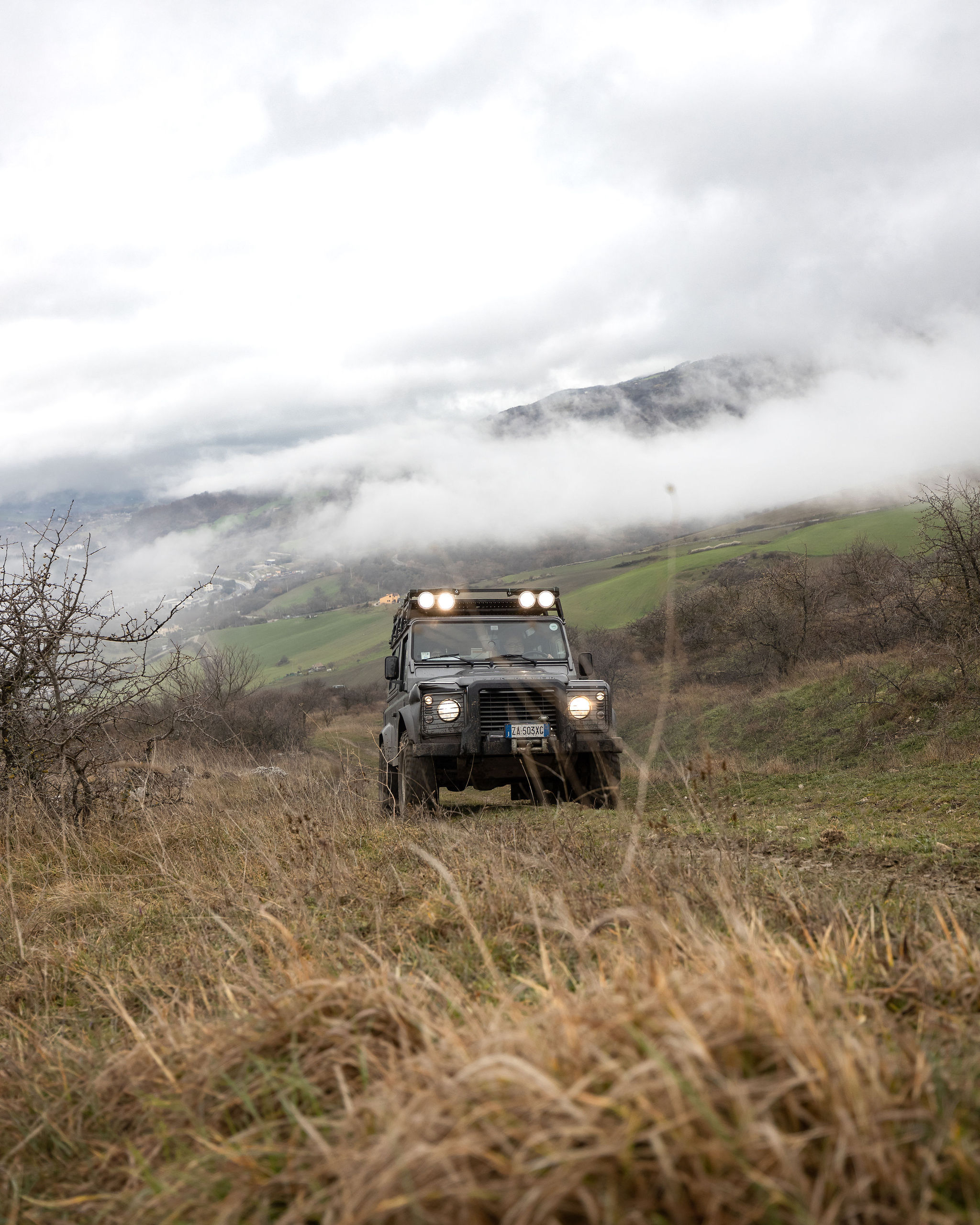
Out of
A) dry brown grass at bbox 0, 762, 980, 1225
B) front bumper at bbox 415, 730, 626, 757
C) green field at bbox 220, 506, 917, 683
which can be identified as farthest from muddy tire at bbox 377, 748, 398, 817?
green field at bbox 220, 506, 917, 683

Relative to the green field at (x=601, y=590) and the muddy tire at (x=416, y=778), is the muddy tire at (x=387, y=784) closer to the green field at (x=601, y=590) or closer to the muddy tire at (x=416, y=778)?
the muddy tire at (x=416, y=778)

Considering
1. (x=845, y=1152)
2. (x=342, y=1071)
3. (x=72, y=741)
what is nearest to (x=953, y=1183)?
(x=845, y=1152)

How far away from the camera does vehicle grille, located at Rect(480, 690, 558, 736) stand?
31.4ft

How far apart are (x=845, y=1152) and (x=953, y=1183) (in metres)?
0.22

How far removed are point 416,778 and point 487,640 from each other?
2.56m

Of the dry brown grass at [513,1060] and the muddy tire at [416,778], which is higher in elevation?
the dry brown grass at [513,1060]

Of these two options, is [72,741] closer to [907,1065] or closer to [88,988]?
[88,988]

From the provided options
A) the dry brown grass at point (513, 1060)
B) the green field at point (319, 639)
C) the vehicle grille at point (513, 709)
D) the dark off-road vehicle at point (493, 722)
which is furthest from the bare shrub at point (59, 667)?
the green field at point (319, 639)

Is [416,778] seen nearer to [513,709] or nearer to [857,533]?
[513,709]

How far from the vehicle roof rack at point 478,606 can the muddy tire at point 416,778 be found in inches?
90.9

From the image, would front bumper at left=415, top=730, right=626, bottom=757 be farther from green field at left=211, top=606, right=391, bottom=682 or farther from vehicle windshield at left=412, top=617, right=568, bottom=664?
green field at left=211, top=606, right=391, bottom=682

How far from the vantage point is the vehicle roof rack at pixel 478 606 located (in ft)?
37.4

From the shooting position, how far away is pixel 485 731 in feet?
31.3

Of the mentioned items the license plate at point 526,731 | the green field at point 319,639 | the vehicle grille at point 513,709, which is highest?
the vehicle grille at point 513,709
